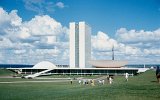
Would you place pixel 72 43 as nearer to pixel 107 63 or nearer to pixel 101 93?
pixel 107 63

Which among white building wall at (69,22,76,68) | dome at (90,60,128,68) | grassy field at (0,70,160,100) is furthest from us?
white building wall at (69,22,76,68)

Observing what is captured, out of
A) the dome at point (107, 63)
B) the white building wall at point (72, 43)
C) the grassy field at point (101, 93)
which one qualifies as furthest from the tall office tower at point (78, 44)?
the grassy field at point (101, 93)

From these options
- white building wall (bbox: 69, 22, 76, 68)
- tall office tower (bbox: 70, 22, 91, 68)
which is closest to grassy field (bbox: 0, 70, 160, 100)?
white building wall (bbox: 69, 22, 76, 68)

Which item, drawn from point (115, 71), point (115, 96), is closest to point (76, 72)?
point (115, 71)

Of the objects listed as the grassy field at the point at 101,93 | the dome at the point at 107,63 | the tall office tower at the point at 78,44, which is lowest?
the grassy field at the point at 101,93

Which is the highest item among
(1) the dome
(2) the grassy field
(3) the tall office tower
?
(3) the tall office tower

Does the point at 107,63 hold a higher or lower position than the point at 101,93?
higher

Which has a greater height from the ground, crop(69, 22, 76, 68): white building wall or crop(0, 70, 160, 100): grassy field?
crop(69, 22, 76, 68): white building wall

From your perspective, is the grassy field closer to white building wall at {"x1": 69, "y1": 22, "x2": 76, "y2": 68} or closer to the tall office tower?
white building wall at {"x1": 69, "y1": 22, "x2": 76, "y2": 68}

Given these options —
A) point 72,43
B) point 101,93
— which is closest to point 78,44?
point 72,43

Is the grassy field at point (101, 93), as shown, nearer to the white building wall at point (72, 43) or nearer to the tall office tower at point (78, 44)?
the white building wall at point (72, 43)

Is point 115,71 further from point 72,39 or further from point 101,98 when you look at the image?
point 101,98

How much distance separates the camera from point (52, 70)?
99.8 meters

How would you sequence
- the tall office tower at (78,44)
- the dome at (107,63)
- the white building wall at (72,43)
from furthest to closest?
the tall office tower at (78,44) < the white building wall at (72,43) < the dome at (107,63)
